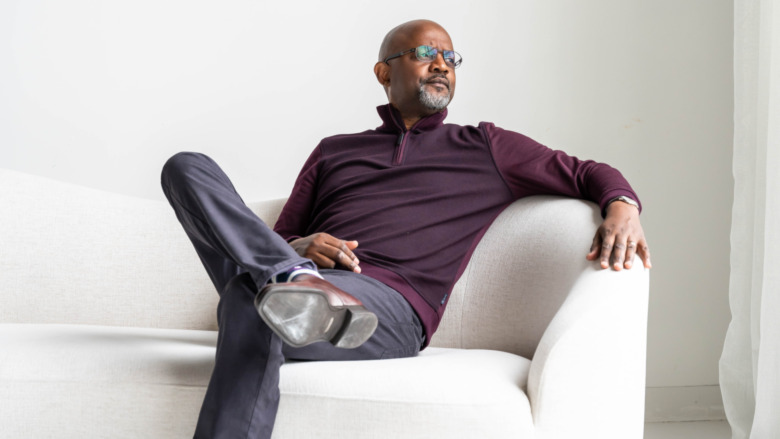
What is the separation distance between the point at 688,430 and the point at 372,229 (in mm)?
1443

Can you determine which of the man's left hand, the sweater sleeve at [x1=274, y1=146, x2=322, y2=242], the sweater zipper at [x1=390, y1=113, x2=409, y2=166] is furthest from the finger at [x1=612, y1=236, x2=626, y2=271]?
the sweater sleeve at [x1=274, y1=146, x2=322, y2=242]

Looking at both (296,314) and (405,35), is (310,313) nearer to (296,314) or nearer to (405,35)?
(296,314)

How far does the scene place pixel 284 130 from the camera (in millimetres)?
2684

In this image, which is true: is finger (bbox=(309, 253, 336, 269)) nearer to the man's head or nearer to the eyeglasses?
the man's head

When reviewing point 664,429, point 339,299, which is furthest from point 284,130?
point 664,429

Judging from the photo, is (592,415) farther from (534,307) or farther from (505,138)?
(505,138)

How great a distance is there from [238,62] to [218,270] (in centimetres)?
127

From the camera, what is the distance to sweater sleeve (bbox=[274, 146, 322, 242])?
2160mm

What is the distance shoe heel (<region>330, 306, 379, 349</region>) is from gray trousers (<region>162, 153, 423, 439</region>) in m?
0.13

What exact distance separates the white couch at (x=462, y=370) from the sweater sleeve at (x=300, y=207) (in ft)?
1.30

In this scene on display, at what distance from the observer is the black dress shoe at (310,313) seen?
1.23m

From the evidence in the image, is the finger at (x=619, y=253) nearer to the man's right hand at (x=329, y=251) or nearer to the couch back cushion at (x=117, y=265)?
the couch back cushion at (x=117, y=265)

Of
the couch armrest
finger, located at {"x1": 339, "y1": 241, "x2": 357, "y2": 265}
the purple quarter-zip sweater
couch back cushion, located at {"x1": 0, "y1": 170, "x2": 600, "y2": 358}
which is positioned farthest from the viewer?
couch back cushion, located at {"x1": 0, "y1": 170, "x2": 600, "y2": 358}

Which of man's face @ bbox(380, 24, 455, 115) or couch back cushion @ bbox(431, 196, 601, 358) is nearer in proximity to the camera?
couch back cushion @ bbox(431, 196, 601, 358)
